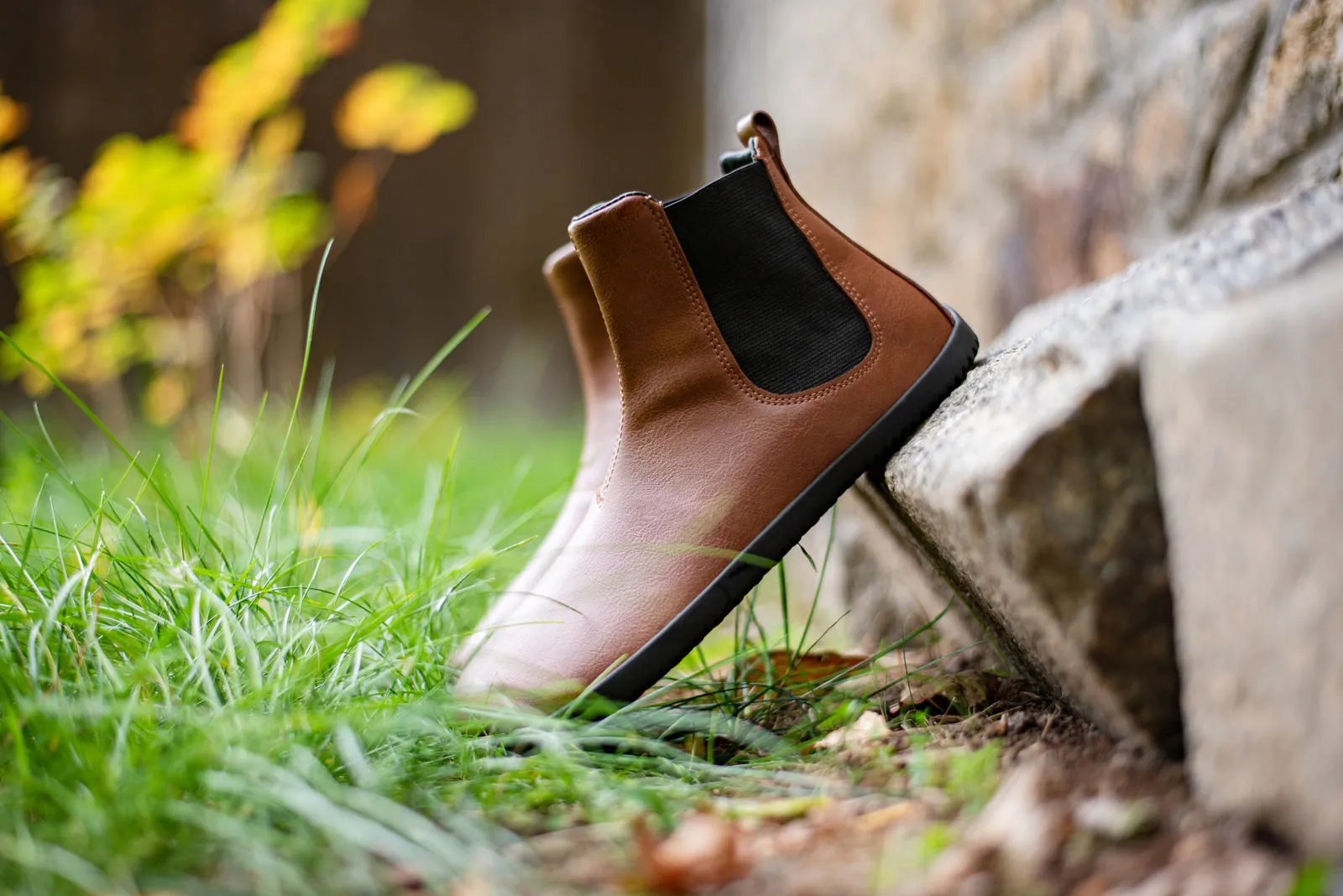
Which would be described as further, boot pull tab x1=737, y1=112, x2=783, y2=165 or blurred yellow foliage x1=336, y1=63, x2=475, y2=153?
blurred yellow foliage x1=336, y1=63, x2=475, y2=153

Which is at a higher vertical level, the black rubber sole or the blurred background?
the blurred background

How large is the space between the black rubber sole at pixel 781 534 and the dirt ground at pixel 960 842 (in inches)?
5.9

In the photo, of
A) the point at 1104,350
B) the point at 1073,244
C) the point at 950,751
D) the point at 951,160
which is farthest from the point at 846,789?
the point at 951,160

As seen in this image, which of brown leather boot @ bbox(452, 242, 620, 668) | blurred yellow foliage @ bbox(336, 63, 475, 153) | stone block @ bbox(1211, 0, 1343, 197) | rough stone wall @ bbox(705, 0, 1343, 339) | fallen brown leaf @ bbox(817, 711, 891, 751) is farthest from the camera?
blurred yellow foliage @ bbox(336, 63, 475, 153)

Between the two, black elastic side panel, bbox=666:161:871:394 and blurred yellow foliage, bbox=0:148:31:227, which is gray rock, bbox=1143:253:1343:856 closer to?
black elastic side panel, bbox=666:161:871:394

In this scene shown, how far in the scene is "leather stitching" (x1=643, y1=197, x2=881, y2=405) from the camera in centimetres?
84

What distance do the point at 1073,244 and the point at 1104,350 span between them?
87 cm

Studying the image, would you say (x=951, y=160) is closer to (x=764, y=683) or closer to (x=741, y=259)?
(x=741, y=259)

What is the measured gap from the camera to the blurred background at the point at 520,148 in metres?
1.22

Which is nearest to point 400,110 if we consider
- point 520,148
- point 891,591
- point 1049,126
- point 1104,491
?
point 1049,126

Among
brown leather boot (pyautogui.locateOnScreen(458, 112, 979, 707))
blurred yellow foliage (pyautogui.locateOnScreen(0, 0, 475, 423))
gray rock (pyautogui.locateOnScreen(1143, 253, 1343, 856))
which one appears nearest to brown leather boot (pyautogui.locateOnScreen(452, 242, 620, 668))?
brown leather boot (pyautogui.locateOnScreen(458, 112, 979, 707))

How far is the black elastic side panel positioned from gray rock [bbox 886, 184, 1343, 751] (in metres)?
0.23

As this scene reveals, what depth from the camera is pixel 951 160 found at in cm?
174

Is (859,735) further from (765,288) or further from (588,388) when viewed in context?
(588,388)
